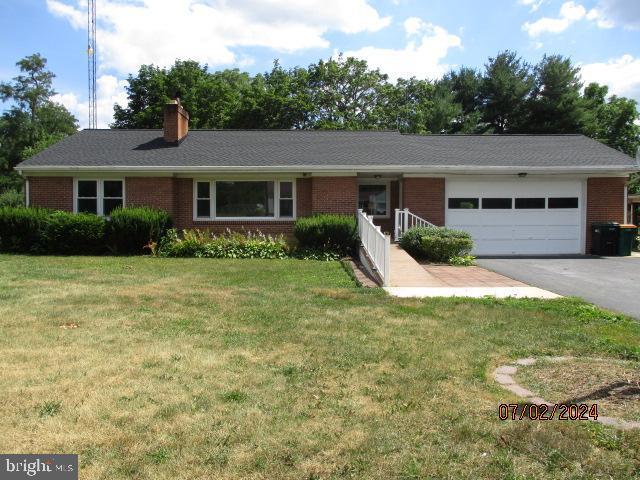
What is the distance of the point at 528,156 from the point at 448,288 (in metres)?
10.5

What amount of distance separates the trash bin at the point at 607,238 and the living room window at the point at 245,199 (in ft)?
34.0

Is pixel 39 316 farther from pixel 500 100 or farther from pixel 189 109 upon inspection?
pixel 500 100

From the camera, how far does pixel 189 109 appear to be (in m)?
38.4

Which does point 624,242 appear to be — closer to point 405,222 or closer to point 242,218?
point 405,222

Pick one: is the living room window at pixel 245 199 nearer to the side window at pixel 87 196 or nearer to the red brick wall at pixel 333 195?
the red brick wall at pixel 333 195

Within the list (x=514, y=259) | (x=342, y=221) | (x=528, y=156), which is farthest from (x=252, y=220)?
(x=528, y=156)

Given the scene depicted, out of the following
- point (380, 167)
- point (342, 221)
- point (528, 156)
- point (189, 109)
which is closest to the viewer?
point (342, 221)

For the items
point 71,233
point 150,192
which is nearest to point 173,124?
point 150,192

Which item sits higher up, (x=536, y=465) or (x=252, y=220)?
(x=252, y=220)

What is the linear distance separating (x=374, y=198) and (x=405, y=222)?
107 inches

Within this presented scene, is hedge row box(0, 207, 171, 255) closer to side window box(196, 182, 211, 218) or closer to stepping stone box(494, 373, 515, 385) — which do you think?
side window box(196, 182, 211, 218)

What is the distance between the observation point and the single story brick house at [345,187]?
17828mm

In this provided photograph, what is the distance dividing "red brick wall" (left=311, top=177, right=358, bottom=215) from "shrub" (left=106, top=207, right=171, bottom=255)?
202 inches

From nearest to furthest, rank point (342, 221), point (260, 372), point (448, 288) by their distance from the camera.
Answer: point (260, 372) → point (448, 288) → point (342, 221)
